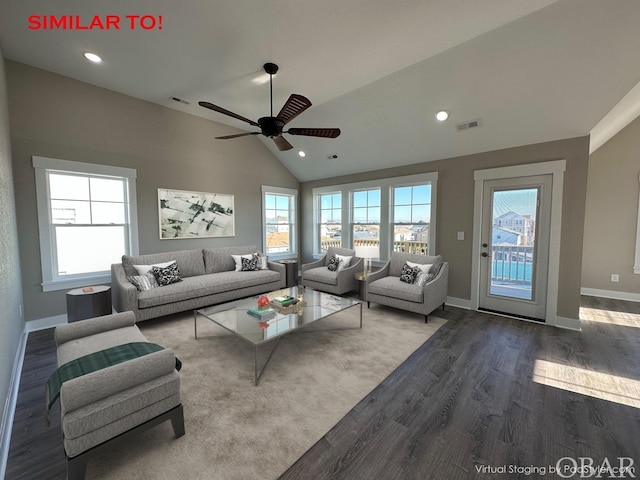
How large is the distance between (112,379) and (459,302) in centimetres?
459

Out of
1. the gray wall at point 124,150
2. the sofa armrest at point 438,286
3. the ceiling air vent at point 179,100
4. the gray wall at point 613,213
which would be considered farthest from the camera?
the gray wall at point 613,213

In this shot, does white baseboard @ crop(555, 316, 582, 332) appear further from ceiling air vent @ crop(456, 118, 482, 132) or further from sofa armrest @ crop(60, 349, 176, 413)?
sofa armrest @ crop(60, 349, 176, 413)

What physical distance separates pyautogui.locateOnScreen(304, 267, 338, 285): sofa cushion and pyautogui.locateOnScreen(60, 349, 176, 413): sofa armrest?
3.24 meters

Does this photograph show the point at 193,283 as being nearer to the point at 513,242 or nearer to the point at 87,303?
the point at 87,303

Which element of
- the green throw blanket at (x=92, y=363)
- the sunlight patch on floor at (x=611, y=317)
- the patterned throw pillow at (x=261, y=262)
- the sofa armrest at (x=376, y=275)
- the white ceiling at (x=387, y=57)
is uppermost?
the white ceiling at (x=387, y=57)

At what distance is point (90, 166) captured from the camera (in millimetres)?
3777

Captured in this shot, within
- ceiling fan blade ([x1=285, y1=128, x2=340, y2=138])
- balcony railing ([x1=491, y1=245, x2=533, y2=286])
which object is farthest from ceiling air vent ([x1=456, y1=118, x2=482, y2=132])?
ceiling fan blade ([x1=285, y1=128, x2=340, y2=138])

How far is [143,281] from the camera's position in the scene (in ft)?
12.0

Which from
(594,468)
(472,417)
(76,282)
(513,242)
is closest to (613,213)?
(513,242)

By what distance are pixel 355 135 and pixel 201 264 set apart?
3.58 meters

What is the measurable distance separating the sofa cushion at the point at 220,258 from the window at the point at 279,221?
99cm

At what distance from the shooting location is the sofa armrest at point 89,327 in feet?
7.04

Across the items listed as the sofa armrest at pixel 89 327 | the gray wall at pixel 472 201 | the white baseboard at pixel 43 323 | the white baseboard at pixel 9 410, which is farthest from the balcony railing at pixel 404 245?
the white baseboard at pixel 43 323
